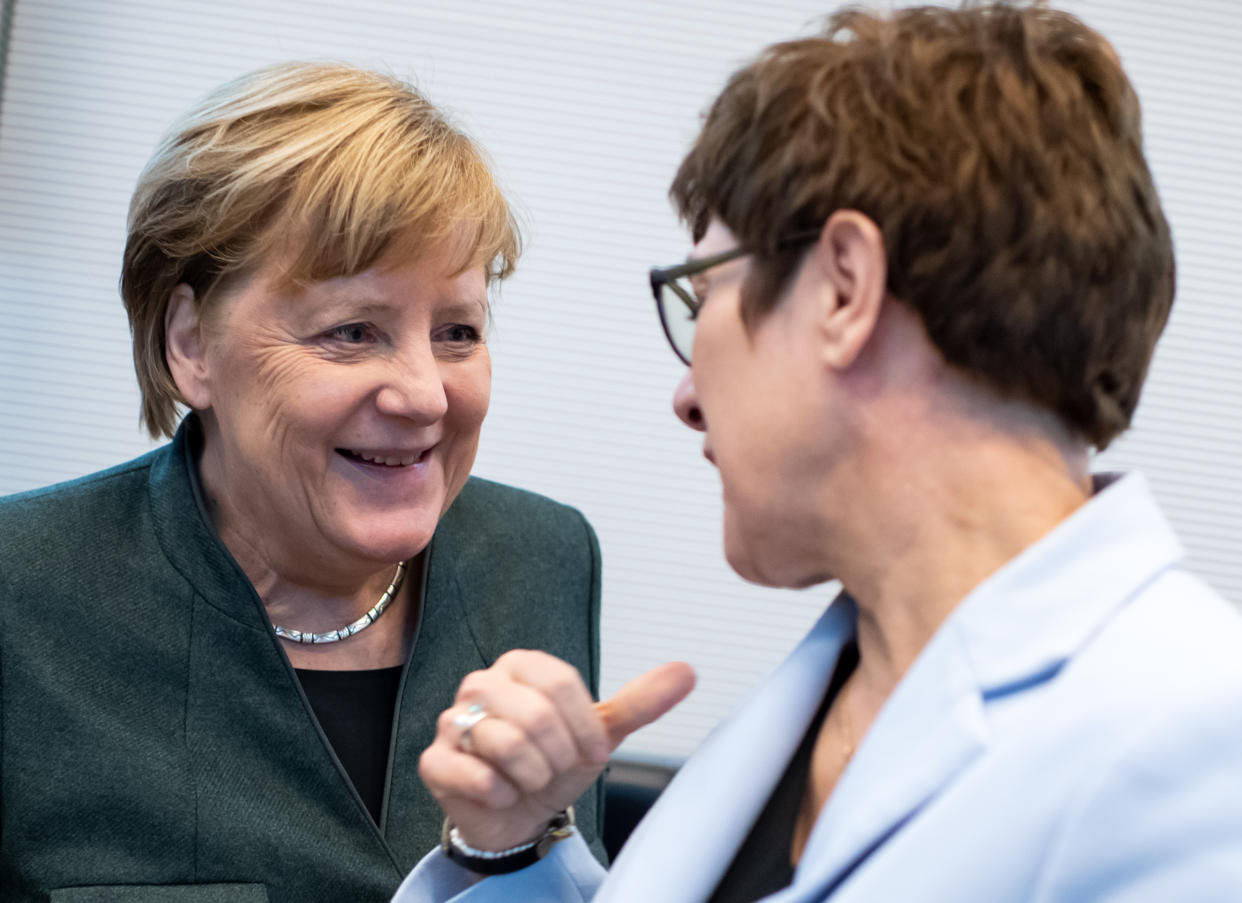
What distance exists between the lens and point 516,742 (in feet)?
3.14

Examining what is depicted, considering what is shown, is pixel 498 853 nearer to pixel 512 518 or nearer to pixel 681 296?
pixel 681 296

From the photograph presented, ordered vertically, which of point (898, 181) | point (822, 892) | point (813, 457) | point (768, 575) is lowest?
point (822, 892)

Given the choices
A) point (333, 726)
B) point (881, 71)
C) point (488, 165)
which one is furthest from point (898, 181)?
point (333, 726)

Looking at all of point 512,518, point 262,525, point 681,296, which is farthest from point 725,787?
point 512,518

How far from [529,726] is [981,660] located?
37cm

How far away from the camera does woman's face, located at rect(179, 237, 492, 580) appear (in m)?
1.42

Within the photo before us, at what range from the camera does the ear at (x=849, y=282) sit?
0.84 m

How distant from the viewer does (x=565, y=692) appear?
0.98m

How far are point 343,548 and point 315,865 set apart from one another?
37 cm

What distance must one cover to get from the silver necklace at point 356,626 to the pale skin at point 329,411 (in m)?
0.01

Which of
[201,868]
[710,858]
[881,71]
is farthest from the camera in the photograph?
[201,868]

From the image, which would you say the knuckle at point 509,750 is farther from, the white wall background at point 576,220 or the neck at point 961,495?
the white wall background at point 576,220

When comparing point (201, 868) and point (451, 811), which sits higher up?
point (451, 811)

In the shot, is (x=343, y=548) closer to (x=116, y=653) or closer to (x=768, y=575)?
(x=116, y=653)
